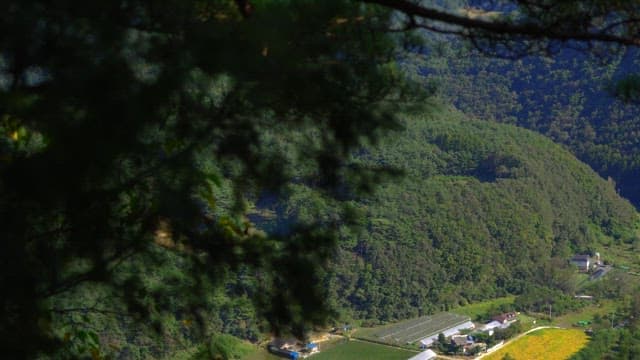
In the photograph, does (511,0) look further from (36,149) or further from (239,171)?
(36,149)

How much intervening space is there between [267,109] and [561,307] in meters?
18.5

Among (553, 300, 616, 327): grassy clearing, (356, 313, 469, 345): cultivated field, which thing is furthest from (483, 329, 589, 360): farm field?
(356, 313, 469, 345): cultivated field

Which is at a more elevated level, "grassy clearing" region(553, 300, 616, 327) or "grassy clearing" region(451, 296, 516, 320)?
"grassy clearing" region(553, 300, 616, 327)

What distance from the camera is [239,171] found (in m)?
1.67

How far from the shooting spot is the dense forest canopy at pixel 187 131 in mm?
1431

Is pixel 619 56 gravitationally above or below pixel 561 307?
above

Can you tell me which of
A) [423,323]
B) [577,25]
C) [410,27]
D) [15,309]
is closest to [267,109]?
[410,27]

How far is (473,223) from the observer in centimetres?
2252

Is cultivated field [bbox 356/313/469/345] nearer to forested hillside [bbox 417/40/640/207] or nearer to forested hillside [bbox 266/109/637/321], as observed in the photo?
forested hillside [bbox 266/109/637/321]

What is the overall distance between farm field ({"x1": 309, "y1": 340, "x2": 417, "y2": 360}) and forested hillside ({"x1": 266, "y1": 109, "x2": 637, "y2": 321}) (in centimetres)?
119

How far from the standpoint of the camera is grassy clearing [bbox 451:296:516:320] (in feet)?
62.0

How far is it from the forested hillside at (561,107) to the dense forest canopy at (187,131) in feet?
77.8

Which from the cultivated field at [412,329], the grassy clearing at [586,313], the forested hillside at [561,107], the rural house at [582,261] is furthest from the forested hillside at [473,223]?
the forested hillside at [561,107]

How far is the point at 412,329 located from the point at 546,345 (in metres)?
2.85
